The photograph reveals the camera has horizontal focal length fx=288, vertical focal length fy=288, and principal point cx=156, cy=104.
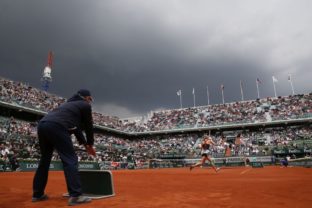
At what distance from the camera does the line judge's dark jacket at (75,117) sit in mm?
4703

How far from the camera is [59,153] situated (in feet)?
15.1

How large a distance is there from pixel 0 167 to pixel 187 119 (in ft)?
132

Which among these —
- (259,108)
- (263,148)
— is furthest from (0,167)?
(259,108)

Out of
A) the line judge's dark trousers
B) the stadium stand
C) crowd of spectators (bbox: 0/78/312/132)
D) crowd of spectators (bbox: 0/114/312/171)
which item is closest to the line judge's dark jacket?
the line judge's dark trousers

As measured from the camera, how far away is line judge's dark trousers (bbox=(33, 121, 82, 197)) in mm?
4430

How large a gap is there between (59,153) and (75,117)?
2.08 ft

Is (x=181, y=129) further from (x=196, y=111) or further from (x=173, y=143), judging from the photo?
(x=196, y=111)

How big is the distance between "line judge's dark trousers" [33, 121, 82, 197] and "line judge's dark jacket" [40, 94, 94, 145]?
0.32 ft

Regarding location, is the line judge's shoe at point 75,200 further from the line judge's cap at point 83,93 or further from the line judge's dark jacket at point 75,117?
the line judge's cap at point 83,93

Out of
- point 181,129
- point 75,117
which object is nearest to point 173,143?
point 181,129

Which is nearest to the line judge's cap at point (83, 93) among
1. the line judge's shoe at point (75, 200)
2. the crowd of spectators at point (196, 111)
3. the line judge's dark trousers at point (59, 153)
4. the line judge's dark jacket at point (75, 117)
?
the line judge's dark jacket at point (75, 117)

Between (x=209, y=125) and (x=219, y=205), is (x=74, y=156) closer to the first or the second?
(x=219, y=205)

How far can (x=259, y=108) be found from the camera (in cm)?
5191

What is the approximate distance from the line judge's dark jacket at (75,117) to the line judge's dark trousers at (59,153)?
0.10 metres
